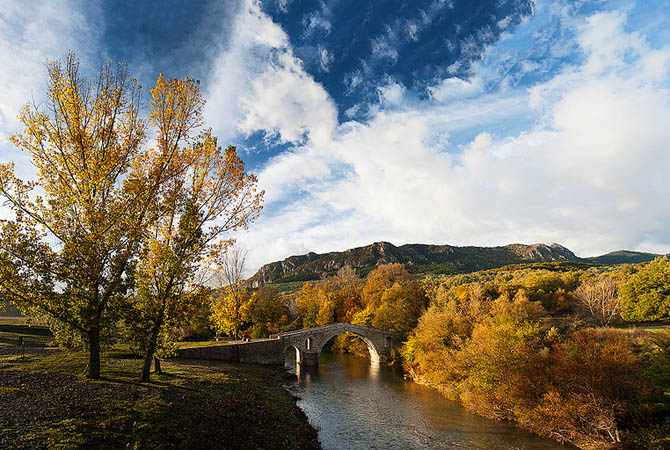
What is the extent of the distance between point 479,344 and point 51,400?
24699 mm

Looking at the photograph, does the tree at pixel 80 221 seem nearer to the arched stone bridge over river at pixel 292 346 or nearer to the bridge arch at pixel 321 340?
the arched stone bridge over river at pixel 292 346

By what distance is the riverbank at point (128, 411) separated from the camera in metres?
8.60

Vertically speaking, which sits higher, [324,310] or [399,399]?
[324,310]

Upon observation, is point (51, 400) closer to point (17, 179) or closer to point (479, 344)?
point (17, 179)

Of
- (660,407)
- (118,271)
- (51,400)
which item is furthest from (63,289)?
(660,407)

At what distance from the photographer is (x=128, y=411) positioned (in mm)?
10523

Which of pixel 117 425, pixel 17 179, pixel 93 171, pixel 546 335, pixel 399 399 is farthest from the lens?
pixel 399 399

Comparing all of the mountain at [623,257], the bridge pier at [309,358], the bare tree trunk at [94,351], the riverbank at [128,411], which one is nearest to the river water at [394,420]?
the riverbank at [128,411]

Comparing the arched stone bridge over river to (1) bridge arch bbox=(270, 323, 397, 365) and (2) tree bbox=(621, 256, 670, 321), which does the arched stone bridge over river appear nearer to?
(1) bridge arch bbox=(270, 323, 397, 365)

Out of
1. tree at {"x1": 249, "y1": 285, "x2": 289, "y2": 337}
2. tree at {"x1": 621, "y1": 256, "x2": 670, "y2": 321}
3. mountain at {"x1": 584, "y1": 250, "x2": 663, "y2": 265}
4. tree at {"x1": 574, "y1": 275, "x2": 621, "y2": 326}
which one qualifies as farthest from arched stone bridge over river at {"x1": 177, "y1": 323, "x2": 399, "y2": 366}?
mountain at {"x1": 584, "y1": 250, "x2": 663, "y2": 265}

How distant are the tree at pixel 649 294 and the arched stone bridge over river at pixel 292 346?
89.8ft

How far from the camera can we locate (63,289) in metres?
11.7

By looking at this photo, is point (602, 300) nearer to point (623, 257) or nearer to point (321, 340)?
point (321, 340)

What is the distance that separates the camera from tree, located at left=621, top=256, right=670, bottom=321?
33719 millimetres
